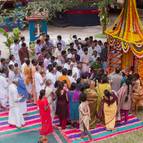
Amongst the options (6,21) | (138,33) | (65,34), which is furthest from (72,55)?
(6,21)

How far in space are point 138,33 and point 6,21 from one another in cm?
1262

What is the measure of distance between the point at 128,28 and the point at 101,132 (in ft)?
11.8

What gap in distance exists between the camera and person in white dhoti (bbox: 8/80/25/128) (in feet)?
34.7

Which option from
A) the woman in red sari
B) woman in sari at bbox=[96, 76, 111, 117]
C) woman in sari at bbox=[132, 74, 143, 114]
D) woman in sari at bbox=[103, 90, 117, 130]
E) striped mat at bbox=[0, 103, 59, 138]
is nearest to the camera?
the woman in red sari

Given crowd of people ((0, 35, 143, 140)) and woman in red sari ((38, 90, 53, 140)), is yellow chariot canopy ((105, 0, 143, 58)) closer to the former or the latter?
crowd of people ((0, 35, 143, 140))

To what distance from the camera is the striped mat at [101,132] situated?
10.3 m

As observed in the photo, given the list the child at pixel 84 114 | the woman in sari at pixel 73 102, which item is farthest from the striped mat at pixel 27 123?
the child at pixel 84 114

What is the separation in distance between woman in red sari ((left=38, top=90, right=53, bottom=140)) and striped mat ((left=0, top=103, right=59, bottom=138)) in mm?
781

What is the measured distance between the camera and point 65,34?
22.9m

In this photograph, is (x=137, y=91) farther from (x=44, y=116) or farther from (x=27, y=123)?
(x=27, y=123)

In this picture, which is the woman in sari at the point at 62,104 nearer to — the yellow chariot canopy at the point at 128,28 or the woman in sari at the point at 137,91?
the woman in sari at the point at 137,91

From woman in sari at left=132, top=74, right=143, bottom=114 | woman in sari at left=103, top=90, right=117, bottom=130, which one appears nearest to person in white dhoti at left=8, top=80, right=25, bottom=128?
woman in sari at left=103, top=90, right=117, bottom=130

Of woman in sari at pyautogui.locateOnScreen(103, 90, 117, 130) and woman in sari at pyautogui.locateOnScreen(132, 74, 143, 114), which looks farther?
woman in sari at pyautogui.locateOnScreen(132, 74, 143, 114)

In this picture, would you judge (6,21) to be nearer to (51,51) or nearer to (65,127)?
(51,51)
